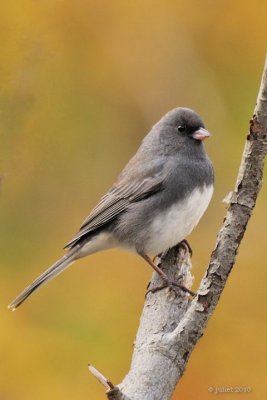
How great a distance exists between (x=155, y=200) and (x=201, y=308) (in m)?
1.43

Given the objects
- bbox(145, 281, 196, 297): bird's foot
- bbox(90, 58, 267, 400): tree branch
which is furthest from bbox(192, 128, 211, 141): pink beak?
bbox(90, 58, 267, 400): tree branch

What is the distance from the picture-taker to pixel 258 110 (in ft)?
6.72

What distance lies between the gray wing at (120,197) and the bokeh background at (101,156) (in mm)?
254

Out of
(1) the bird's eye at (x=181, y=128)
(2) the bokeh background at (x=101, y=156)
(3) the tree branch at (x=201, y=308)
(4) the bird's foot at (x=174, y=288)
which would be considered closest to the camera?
(3) the tree branch at (x=201, y=308)

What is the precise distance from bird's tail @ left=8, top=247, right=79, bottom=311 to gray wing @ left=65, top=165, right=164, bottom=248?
7 centimetres

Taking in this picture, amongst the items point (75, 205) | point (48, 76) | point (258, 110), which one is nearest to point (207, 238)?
point (75, 205)

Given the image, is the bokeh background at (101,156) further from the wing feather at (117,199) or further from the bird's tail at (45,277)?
the wing feather at (117,199)

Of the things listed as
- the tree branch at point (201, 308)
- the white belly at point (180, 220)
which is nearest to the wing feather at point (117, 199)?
the white belly at point (180, 220)

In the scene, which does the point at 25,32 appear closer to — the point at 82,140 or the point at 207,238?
Answer: the point at 82,140

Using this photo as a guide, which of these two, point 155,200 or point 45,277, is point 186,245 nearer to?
point 155,200

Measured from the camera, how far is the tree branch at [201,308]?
2.14m

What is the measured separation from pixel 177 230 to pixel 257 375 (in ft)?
2.58

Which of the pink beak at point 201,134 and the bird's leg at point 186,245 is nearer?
the bird's leg at point 186,245

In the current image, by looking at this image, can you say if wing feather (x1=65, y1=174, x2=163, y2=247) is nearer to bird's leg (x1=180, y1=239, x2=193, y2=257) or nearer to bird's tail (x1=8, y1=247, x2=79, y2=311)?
bird's tail (x1=8, y1=247, x2=79, y2=311)
